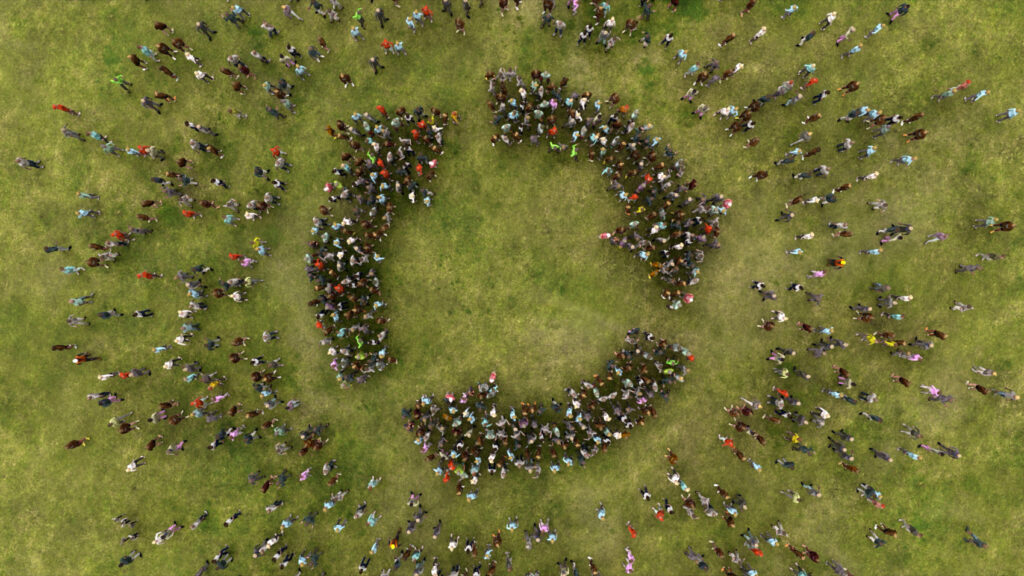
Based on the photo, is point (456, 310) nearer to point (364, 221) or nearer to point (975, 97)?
point (364, 221)

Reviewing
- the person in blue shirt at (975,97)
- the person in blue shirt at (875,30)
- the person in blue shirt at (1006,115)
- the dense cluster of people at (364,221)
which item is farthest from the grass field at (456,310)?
the person in blue shirt at (1006,115)

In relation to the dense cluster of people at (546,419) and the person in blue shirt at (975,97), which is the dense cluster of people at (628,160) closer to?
the dense cluster of people at (546,419)

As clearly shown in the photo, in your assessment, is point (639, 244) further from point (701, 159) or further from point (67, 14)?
point (67, 14)

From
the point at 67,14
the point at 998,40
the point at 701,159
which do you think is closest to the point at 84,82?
the point at 67,14

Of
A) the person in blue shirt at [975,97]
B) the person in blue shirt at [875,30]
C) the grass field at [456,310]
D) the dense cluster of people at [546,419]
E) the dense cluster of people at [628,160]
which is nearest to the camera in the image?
the person in blue shirt at [875,30]

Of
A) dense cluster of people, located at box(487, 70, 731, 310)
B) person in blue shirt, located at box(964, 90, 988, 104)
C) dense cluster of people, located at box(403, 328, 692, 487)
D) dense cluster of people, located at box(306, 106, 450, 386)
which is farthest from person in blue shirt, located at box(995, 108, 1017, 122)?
dense cluster of people, located at box(306, 106, 450, 386)

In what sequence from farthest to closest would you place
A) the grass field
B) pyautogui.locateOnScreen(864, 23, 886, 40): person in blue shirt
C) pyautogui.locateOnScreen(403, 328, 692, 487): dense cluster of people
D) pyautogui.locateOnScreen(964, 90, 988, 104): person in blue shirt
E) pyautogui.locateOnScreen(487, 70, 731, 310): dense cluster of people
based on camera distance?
the grass field → pyautogui.locateOnScreen(403, 328, 692, 487): dense cluster of people → pyautogui.locateOnScreen(487, 70, 731, 310): dense cluster of people → pyautogui.locateOnScreen(964, 90, 988, 104): person in blue shirt → pyautogui.locateOnScreen(864, 23, 886, 40): person in blue shirt

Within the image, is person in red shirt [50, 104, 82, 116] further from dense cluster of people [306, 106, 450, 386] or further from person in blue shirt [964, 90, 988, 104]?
person in blue shirt [964, 90, 988, 104]
